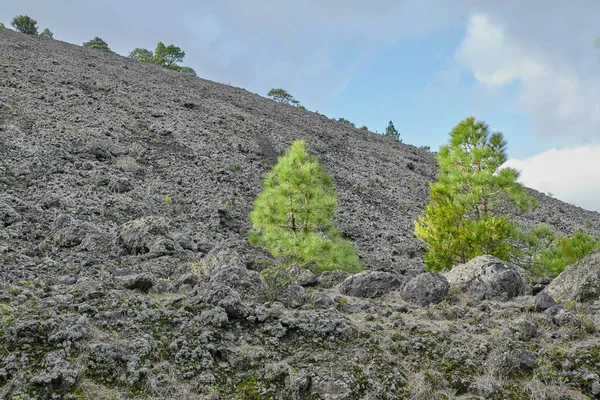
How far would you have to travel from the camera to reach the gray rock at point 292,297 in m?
5.88

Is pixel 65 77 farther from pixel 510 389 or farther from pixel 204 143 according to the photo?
pixel 510 389

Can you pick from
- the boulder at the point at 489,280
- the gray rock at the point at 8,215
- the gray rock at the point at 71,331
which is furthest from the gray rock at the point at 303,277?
the gray rock at the point at 8,215

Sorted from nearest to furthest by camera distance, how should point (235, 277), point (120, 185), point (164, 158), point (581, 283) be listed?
point (581, 283)
point (235, 277)
point (120, 185)
point (164, 158)

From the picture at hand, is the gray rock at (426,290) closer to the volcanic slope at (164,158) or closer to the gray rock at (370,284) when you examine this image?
the gray rock at (370,284)

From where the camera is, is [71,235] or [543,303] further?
[71,235]

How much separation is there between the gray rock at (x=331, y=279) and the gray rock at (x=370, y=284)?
351 mm

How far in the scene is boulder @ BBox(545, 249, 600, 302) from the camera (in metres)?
5.89

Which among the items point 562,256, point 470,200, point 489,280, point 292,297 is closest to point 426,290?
point 489,280

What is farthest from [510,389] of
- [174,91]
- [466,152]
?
[174,91]

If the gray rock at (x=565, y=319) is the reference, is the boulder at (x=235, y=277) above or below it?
below

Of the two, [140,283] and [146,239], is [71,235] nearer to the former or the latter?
[146,239]

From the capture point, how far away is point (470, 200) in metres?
13.0

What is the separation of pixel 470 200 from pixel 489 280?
6.81 metres

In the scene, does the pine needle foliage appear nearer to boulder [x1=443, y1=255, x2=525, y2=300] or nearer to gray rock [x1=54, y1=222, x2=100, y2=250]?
boulder [x1=443, y1=255, x2=525, y2=300]
